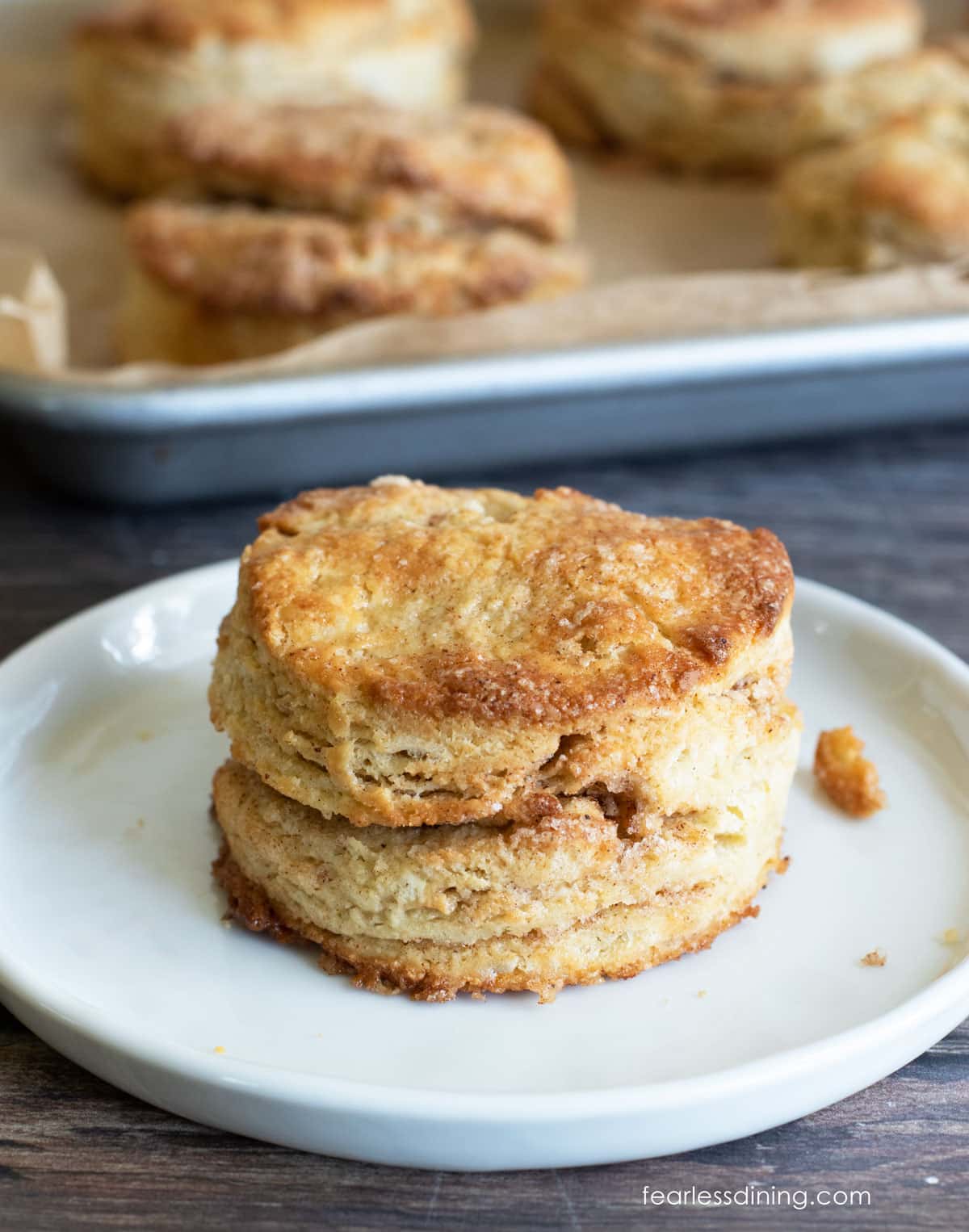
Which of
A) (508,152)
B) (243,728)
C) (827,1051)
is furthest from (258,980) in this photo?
(508,152)

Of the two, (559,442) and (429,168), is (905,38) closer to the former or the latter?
(429,168)

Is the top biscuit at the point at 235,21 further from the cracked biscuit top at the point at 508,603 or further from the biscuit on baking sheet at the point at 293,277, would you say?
the cracked biscuit top at the point at 508,603

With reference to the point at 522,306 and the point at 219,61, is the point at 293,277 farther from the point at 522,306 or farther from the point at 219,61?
the point at 219,61

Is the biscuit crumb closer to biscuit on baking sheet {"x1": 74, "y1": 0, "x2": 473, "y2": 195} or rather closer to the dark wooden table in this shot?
the dark wooden table

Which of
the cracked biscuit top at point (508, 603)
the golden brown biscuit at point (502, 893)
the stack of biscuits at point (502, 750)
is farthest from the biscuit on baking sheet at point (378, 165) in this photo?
the golden brown biscuit at point (502, 893)

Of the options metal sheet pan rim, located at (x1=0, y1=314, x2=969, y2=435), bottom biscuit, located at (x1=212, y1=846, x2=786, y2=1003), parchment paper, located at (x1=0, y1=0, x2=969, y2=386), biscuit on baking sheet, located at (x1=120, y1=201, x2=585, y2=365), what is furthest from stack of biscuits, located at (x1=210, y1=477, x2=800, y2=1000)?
biscuit on baking sheet, located at (x1=120, y1=201, x2=585, y2=365)

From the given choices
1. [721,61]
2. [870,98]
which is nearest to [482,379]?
[870,98]
